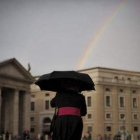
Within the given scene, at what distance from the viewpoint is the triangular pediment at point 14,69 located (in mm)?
44506

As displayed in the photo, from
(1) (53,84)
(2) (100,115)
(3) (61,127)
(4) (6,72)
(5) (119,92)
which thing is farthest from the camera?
(5) (119,92)

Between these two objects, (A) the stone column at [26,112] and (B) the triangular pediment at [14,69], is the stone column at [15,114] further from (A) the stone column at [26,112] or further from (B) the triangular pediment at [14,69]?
(B) the triangular pediment at [14,69]

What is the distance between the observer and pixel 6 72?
4494cm

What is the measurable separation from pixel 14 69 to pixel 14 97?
362 centimetres

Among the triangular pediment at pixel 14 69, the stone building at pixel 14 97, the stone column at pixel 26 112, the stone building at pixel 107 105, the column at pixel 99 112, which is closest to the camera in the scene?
the triangular pediment at pixel 14 69

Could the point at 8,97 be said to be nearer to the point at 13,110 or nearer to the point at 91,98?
the point at 13,110

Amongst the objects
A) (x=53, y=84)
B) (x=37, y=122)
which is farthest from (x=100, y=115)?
(x=53, y=84)

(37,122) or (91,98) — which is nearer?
(91,98)

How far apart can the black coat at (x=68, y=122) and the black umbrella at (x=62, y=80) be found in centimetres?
34

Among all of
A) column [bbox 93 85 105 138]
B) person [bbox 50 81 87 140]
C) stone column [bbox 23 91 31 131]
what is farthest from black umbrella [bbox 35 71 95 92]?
column [bbox 93 85 105 138]

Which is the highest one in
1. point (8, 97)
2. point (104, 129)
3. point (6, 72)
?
point (6, 72)

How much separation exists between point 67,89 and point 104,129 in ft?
149

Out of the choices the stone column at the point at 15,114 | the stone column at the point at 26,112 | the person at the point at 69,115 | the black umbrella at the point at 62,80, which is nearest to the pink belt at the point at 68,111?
the person at the point at 69,115

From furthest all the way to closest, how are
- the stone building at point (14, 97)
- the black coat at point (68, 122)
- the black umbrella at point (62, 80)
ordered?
the stone building at point (14, 97), the black umbrella at point (62, 80), the black coat at point (68, 122)
